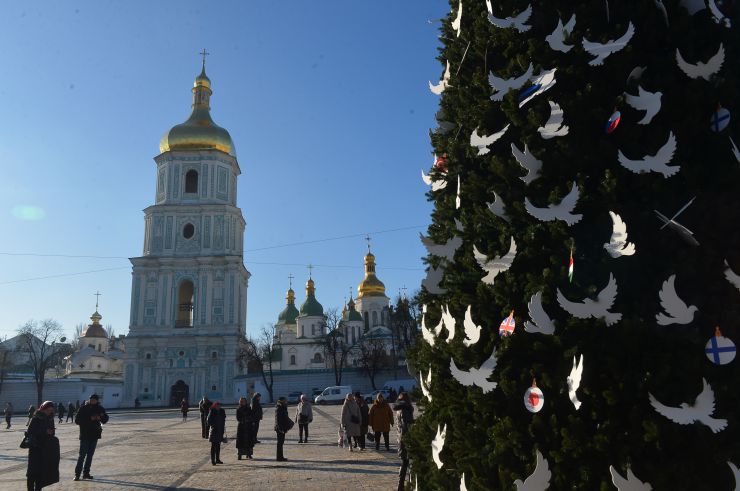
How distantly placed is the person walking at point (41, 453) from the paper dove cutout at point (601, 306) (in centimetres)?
732

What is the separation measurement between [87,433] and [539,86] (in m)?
10.4

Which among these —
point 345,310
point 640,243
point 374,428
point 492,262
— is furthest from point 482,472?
point 345,310

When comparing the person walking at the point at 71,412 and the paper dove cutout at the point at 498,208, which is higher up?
the paper dove cutout at the point at 498,208

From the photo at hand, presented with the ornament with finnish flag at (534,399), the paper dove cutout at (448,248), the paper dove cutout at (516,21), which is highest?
the paper dove cutout at (516,21)

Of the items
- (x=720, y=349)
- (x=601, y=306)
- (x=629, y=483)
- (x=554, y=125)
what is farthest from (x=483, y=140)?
(x=629, y=483)

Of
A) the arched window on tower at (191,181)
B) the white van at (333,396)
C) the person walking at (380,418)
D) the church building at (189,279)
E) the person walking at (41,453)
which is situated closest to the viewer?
the person walking at (41,453)

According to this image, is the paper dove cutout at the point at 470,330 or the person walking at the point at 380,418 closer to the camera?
the paper dove cutout at the point at 470,330

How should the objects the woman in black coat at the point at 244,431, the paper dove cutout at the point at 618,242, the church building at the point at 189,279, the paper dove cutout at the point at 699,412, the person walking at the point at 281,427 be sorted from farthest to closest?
the church building at the point at 189,279 < the woman in black coat at the point at 244,431 < the person walking at the point at 281,427 < the paper dove cutout at the point at 618,242 < the paper dove cutout at the point at 699,412

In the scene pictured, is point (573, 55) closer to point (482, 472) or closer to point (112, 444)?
point (482, 472)

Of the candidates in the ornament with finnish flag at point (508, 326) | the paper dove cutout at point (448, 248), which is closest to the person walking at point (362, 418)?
the paper dove cutout at point (448, 248)

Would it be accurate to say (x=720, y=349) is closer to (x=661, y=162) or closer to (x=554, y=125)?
(x=661, y=162)

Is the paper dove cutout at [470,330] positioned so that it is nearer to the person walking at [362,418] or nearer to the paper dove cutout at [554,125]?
the paper dove cutout at [554,125]

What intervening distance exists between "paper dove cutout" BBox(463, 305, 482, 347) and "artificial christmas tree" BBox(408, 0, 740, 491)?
0.05 m

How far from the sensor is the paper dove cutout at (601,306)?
3.43 metres
